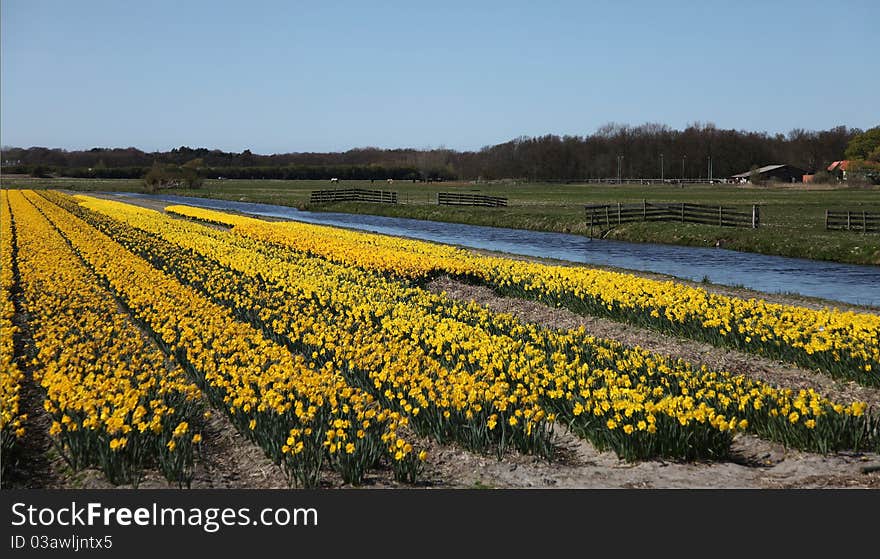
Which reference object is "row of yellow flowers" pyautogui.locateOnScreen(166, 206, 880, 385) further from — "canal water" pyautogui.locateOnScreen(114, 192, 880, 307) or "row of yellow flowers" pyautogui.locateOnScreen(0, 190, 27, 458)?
"row of yellow flowers" pyautogui.locateOnScreen(0, 190, 27, 458)

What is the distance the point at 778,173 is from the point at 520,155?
65730 millimetres

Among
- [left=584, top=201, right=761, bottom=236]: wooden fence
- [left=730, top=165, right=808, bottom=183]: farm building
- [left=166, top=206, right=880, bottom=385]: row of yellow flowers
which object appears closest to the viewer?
[left=166, top=206, right=880, bottom=385]: row of yellow flowers

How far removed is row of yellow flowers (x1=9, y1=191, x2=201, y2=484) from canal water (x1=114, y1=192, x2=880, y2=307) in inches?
628

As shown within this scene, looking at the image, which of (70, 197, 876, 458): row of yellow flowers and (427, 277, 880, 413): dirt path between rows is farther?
(427, 277, 880, 413): dirt path between rows

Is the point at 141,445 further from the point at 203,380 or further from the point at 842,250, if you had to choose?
the point at 842,250

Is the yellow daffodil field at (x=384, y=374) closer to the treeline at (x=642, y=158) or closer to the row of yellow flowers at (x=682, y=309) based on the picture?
the row of yellow flowers at (x=682, y=309)

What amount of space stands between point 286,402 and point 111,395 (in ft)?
5.74

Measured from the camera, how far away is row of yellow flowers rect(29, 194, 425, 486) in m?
7.88

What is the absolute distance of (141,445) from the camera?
8258 mm

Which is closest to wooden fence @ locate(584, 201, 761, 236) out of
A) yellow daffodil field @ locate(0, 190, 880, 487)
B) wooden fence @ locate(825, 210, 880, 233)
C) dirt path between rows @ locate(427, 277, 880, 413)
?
wooden fence @ locate(825, 210, 880, 233)

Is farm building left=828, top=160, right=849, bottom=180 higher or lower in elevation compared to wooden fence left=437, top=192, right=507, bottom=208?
higher

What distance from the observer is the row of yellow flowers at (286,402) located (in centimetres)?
788

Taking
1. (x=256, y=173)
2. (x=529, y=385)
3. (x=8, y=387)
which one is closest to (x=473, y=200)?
(x=529, y=385)
